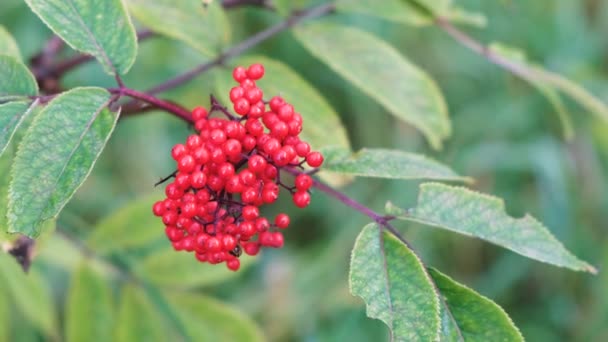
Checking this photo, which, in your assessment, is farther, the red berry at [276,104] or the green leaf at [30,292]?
the green leaf at [30,292]

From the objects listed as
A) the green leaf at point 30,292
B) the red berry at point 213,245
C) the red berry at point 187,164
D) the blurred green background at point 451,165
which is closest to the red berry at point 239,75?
the red berry at point 187,164

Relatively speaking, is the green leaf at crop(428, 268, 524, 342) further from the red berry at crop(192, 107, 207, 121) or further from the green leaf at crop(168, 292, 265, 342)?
the green leaf at crop(168, 292, 265, 342)

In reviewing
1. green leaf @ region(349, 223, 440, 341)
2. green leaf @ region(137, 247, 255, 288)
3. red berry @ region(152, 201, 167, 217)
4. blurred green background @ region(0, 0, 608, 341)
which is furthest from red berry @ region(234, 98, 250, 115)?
blurred green background @ region(0, 0, 608, 341)

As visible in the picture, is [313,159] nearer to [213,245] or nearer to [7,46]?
[213,245]

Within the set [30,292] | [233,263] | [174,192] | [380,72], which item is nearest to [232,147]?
[174,192]

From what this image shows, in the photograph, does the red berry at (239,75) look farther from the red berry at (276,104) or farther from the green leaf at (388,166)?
the green leaf at (388,166)

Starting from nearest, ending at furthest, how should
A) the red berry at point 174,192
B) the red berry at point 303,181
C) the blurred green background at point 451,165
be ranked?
1. the red berry at point 174,192
2. the red berry at point 303,181
3. the blurred green background at point 451,165
